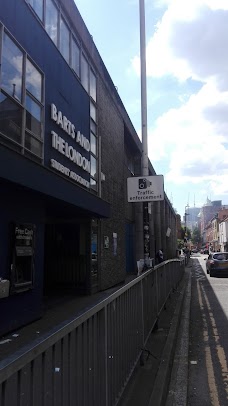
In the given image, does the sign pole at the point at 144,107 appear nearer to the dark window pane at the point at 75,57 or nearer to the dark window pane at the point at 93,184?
the dark window pane at the point at 75,57

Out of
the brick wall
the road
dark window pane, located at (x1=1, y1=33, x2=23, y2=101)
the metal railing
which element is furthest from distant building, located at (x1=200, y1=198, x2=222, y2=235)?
the metal railing

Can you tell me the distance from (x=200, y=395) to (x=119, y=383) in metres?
1.40

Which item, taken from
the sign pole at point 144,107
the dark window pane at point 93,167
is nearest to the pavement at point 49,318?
the sign pole at point 144,107

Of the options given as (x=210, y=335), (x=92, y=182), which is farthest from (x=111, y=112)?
(x=210, y=335)

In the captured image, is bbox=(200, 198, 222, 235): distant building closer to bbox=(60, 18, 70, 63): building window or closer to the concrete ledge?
Answer: bbox=(60, 18, 70, 63): building window

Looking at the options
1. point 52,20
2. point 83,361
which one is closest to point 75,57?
point 52,20

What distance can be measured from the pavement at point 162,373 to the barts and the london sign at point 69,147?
512 cm

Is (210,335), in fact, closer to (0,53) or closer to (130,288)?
(130,288)

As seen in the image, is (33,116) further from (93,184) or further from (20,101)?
(93,184)

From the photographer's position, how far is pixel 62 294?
13.6 metres

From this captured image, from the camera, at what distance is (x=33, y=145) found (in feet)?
31.8

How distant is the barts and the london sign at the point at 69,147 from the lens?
10.8 meters

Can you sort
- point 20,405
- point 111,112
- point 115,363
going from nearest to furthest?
point 20,405 < point 115,363 < point 111,112

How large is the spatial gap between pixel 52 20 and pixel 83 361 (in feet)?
34.3
